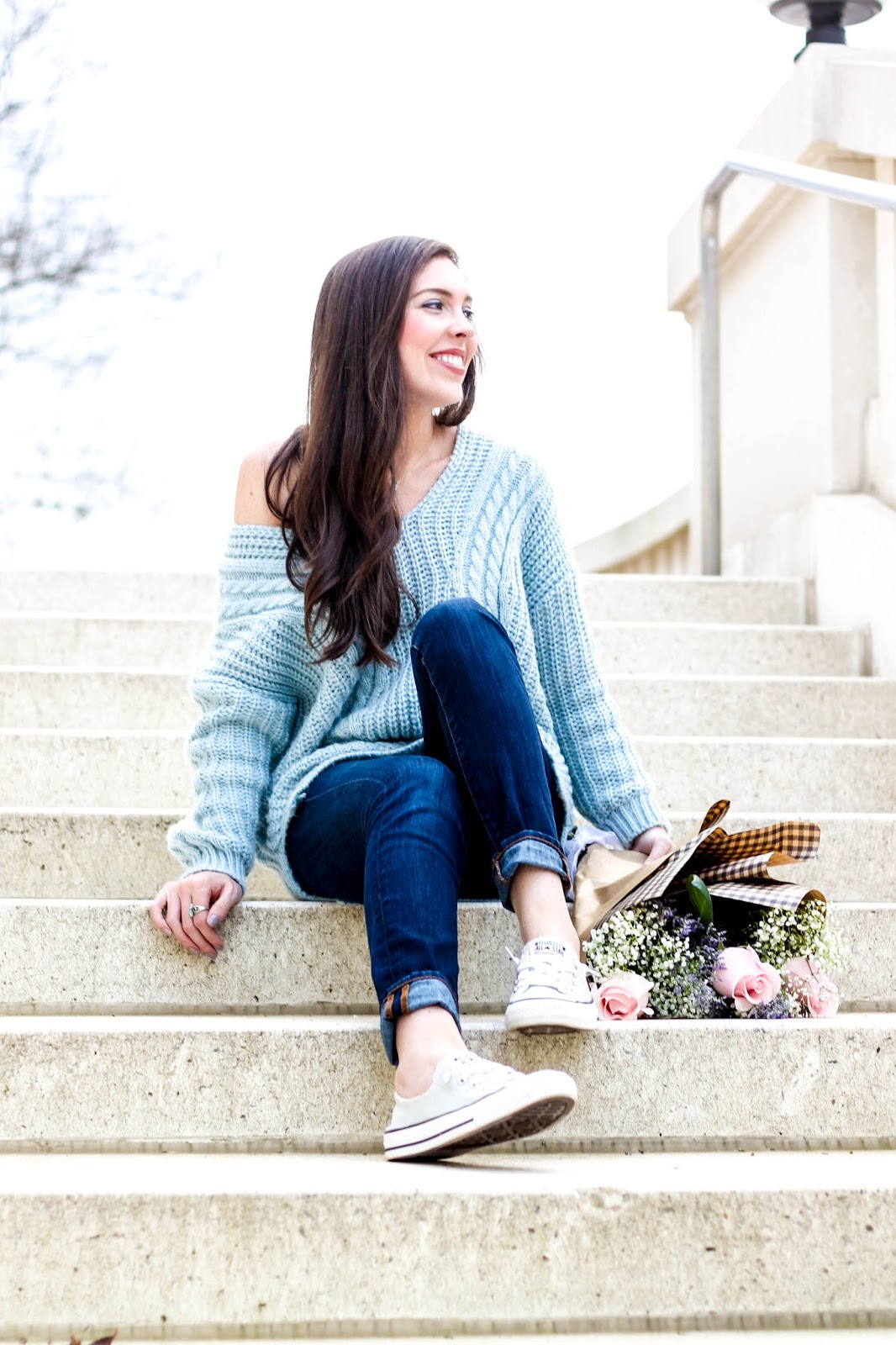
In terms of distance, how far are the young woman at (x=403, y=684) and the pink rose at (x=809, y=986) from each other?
0.73 feet

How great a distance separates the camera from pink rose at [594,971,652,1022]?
1.68 m

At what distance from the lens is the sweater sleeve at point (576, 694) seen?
188cm

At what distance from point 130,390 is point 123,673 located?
6.46 meters

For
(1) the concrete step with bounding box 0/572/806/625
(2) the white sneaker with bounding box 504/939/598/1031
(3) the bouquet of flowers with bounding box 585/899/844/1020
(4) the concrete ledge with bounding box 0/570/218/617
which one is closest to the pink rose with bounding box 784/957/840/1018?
(3) the bouquet of flowers with bounding box 585/899/844/1020

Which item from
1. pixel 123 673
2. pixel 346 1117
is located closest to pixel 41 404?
pixel 123 673

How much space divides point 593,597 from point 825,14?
1717 millimetres

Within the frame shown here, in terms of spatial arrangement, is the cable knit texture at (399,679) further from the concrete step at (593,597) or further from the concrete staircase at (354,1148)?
the concrete step at (593,597)

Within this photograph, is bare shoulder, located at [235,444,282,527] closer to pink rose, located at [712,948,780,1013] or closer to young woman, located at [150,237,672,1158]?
young woman, located at [150,237,672,1158]

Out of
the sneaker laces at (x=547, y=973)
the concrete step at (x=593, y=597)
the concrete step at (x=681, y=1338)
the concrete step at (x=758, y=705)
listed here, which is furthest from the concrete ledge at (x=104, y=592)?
the concrete step at (x=681, y=1338)

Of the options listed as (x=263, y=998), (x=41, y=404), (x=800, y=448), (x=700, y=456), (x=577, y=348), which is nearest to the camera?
(x=263, y=998)

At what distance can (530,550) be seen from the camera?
2.07 metres

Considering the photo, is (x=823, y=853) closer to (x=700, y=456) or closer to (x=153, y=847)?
(x=153, y=847)

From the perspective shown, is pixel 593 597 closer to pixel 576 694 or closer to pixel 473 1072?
pixel 576 694

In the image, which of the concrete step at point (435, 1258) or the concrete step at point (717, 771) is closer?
the concrete step at point (435, 1258)
